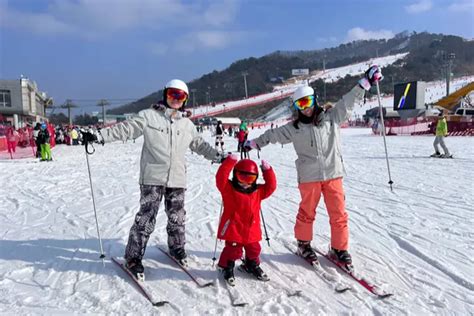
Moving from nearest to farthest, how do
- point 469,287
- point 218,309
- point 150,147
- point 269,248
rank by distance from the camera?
point 218,309 < point 469,287 < point 150,147 < point 269,248

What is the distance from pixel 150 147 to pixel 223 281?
1.35 metres

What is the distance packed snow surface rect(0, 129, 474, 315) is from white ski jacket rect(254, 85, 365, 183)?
3.00 ft

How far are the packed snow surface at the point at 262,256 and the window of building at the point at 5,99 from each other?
45341mm

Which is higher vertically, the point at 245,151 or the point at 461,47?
the point at 461,47

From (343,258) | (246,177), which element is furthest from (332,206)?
(246,177)

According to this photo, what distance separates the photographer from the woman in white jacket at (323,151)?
3.36 meters

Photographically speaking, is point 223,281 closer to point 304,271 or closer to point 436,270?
point 304,271

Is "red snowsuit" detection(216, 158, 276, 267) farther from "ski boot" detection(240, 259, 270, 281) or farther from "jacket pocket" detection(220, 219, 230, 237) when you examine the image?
"ski boot" detection(240, 259, 270, 281)

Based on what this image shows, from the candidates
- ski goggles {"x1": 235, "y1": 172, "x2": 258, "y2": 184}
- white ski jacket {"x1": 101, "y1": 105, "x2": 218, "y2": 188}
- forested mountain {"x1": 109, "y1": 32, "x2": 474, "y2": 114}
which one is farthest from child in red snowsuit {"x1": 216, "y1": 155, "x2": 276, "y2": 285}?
forested mountain {"x1": 109, "y1": 32, "x2": 474, "y2": 114}

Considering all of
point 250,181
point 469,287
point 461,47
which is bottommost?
point 469,287

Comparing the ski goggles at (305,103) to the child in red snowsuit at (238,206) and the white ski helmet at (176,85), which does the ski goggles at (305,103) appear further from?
the white ski helmet at (176,85)

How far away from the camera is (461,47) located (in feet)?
365

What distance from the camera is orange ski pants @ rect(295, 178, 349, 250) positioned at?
3.37m

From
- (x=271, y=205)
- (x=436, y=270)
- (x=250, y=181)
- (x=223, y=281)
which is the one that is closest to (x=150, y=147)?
(x=250, y=181)
